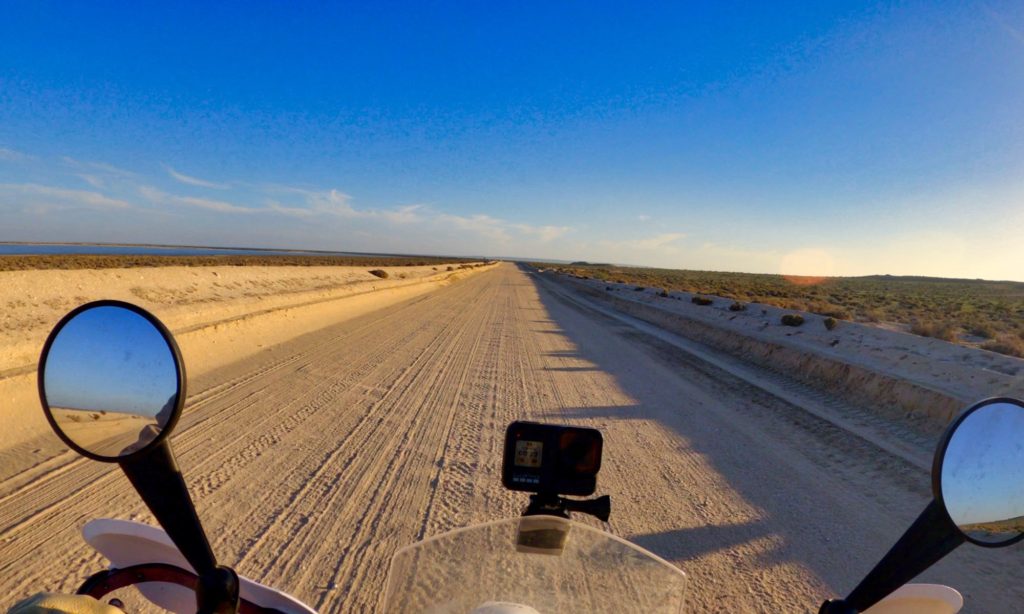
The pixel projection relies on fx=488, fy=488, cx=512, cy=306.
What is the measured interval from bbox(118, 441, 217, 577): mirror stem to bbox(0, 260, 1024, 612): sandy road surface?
6.18ft

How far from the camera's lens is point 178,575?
1.46 meters

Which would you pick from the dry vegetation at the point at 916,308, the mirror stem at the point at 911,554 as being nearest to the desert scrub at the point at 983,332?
the dry vegetation at the point at 916,308

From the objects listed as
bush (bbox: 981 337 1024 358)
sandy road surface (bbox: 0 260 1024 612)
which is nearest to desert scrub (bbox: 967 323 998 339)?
bush (bbox: 981 337 1024 358)

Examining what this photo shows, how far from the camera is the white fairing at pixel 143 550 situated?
Answer: 147 centimetres

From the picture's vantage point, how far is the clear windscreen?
1333 mm

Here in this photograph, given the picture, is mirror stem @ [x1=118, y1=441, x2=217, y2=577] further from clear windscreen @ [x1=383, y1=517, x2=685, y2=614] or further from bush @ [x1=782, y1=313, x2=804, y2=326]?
bush @ [x1=782, y1=313, x2=804, y2=326]

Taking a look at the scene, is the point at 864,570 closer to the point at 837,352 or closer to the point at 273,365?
the point at 273,365

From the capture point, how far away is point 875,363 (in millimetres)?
10062

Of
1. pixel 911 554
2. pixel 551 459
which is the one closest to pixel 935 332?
pixel 911 554

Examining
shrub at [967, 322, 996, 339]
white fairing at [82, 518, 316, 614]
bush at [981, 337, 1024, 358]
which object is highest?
white fairing at [82, 518, 316, 614]

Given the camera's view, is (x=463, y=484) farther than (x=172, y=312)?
No

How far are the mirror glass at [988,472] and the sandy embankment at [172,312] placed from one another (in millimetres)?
7043

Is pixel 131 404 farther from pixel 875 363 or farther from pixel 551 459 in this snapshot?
pixel 875 363

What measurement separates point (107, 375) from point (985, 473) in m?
2.58
